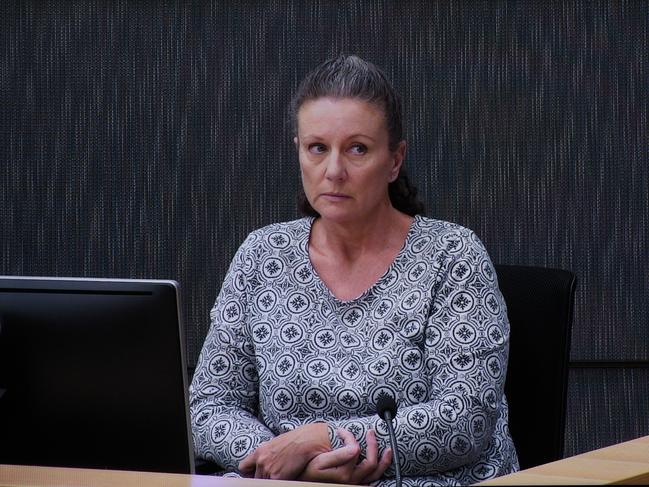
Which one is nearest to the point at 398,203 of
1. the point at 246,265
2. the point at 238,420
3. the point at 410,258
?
the point at 410,258

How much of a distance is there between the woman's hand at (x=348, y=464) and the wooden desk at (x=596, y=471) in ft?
2.24

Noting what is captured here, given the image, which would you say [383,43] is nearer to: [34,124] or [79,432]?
[34,124]

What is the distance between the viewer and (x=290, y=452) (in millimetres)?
1707

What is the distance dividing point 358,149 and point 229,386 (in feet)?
1.65

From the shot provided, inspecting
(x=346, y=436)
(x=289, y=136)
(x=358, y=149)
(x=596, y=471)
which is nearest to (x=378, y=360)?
(x=346, y=436)

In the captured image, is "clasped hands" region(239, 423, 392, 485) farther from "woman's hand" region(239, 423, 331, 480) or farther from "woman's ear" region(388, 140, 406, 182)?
"woman's ear" region(388, 140, 406, 182)

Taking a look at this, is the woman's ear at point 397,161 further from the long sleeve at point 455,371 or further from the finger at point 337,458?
the finger at point 337,458

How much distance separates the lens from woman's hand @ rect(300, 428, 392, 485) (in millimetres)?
1698

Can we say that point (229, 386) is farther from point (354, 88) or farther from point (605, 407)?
point (605, 407)

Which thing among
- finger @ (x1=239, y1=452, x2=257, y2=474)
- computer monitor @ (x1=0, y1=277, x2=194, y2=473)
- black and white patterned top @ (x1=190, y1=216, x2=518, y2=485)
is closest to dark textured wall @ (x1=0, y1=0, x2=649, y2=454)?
black and white patterned top @ (x1=190, y1=216, x2=518, y2=485)

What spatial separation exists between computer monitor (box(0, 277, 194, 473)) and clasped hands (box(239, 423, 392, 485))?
0.45 metres

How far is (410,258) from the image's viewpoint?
1.99m

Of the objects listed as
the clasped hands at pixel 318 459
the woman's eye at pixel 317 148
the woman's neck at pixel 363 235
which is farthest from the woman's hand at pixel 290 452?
the woman's eye at pixel 317 148

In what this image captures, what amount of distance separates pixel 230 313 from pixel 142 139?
100 cm
